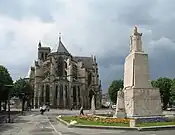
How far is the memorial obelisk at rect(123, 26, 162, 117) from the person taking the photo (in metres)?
27.6

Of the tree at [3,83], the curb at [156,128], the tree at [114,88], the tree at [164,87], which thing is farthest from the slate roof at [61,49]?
the curb at [156,128]

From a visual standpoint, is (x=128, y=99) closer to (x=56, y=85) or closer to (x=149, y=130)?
(x=149, y=130)

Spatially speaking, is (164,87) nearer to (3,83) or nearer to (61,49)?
(3,83)

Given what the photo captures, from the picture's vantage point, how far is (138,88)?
91.8ft

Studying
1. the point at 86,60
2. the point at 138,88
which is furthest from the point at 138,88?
the point at 86,60

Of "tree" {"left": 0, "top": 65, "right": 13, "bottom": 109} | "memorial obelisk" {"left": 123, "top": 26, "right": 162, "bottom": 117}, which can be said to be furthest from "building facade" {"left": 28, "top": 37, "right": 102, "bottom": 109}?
"memorial obelisk" {"left": 123, "top": 26, "right": 162, "bottom": 117}

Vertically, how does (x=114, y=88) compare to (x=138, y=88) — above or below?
above

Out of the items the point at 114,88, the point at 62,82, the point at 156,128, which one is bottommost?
the point at 156,128

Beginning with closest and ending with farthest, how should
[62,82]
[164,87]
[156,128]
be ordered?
[156,128] → [164,87] → [62,82]

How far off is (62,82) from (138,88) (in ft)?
238

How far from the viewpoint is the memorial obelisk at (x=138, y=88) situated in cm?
2762

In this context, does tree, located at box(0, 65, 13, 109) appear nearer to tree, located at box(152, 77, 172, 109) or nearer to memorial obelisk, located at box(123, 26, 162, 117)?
memorial obelisk, located at box(123, 26, 162, 117)

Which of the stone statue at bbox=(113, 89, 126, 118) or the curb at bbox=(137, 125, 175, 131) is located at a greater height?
the stone statue at bbox=(113, 89, 126, 118)

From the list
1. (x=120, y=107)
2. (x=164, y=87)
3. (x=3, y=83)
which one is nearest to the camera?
(x=120, y=107)
